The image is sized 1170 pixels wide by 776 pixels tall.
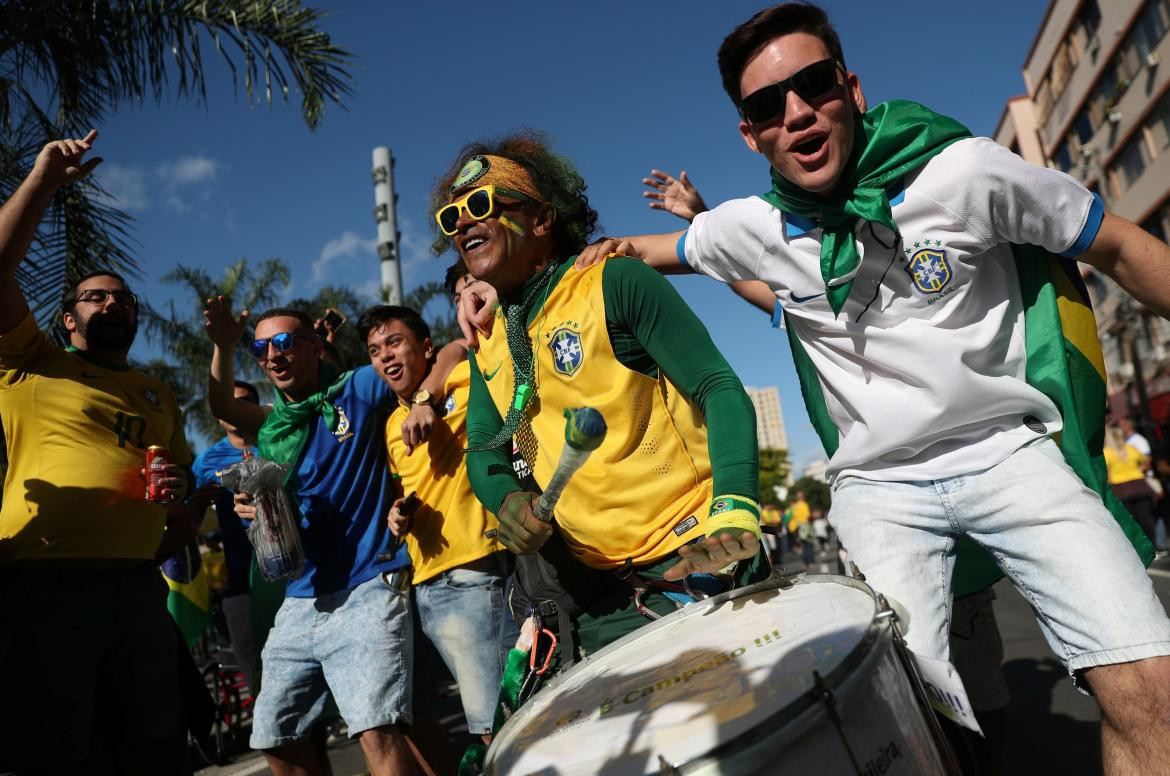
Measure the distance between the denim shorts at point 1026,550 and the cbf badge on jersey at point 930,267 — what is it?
1.49 ft

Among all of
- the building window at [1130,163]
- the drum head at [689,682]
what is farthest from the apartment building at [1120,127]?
the drum head at [689,682]

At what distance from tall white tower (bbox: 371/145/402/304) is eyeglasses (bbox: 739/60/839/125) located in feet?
40.0

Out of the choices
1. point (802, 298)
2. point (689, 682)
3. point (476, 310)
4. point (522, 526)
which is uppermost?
point (476, 310)

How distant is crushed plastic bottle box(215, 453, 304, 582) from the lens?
3.54m

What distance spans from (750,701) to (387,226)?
13.6 meters

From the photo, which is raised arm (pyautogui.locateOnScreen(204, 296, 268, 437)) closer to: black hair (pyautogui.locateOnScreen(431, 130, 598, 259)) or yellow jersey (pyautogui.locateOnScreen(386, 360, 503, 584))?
yellow jersey (pyautogui.locateOnScreen(386, 360, 503, 584))

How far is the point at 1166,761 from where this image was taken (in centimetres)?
183

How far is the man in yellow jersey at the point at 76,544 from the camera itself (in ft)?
10.2

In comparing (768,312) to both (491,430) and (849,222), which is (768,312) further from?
(491,430)

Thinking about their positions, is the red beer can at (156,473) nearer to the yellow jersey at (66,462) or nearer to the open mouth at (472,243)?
the yellow jersey at (66,462)

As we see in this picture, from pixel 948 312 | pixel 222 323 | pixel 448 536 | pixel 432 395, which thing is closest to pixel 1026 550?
pixel 948 312

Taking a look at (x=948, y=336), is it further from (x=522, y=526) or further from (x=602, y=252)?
(x=522, y=526)

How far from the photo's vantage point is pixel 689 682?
158cm

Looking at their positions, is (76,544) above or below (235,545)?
above
